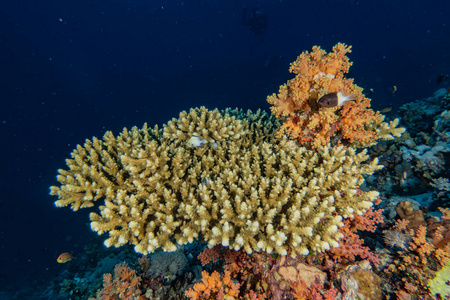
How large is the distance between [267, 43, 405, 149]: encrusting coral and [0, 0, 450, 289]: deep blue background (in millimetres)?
24577

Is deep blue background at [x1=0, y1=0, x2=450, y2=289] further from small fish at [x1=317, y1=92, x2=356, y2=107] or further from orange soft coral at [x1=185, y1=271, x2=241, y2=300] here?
small fish at [x1=317, y1=92, x2=356, y2=107]

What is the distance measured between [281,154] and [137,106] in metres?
52.1

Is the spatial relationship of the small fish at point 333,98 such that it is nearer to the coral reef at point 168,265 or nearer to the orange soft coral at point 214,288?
the orange soft coral at point 214,288

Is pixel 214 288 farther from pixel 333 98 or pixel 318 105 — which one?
pixel 318 105

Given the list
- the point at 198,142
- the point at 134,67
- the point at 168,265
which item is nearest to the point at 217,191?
the point at 198,142

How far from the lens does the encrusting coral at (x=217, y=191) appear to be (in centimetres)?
289

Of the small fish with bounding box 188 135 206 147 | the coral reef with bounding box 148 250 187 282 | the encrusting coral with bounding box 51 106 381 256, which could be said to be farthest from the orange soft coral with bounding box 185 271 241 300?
the small fish with bounding box 188 135 206 147

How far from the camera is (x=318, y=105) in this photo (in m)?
3.80

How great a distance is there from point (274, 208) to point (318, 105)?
2.11 m

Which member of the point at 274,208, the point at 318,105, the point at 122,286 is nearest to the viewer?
the point at 274,208

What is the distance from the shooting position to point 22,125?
44.7 metres

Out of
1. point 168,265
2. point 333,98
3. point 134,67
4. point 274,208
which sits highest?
point 134,67

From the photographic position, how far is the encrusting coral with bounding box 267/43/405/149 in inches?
150

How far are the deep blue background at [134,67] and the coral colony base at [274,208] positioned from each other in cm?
2220
